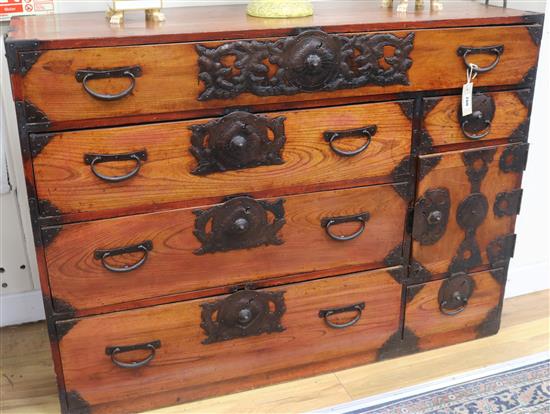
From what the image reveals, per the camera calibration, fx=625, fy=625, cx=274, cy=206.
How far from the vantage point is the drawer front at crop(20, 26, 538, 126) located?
1293 millimetres

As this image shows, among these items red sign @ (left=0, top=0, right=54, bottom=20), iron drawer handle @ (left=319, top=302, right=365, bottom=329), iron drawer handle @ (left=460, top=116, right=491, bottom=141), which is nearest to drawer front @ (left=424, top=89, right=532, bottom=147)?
iron drawer handle @ (left=460, top=116, right=491, bottom=141)

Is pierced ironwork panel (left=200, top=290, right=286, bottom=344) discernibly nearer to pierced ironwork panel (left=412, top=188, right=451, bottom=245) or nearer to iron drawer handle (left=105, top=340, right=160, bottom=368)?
iron drawer handle (left=105, top=340, right=160, bottom=368)

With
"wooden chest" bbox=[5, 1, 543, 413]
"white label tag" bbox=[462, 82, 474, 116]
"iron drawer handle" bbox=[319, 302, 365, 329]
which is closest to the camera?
"wooden chest" bbox=[5, 1, 543, 413]

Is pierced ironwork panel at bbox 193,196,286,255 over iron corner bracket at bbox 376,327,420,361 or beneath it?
over

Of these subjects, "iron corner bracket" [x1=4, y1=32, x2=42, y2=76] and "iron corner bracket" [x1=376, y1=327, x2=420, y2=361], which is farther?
"iron corner bracket" [x1=376, y1=327, x2=420, y2=361]

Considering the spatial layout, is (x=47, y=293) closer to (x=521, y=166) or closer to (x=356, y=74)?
(x=356, y=74)

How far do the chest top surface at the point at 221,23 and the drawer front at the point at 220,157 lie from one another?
187 mm

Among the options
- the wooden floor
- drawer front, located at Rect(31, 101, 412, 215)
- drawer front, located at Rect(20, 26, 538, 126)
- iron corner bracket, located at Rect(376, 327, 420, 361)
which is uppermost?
drawer front, located at Rect(20, 26, 538, 126)

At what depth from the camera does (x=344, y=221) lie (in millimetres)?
1608

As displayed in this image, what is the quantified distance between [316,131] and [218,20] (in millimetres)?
359

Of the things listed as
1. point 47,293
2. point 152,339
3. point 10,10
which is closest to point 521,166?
point 152,339

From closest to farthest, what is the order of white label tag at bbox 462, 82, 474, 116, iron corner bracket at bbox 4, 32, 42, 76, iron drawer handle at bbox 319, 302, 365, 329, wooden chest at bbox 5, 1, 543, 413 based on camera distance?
iron corner bracket at bbox 4, 32, 42, 76
wooden chest at bbox 5, 1, 543, 413
white label tag at bbox 462, 82, 474, 116
iron drawer handle at bbox 319, 302, 365, 329

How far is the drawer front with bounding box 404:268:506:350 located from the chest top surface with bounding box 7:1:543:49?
28.2 inches

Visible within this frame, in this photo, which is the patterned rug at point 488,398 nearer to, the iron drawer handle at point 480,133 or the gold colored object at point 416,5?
the iron drawer handle at point 480,133
